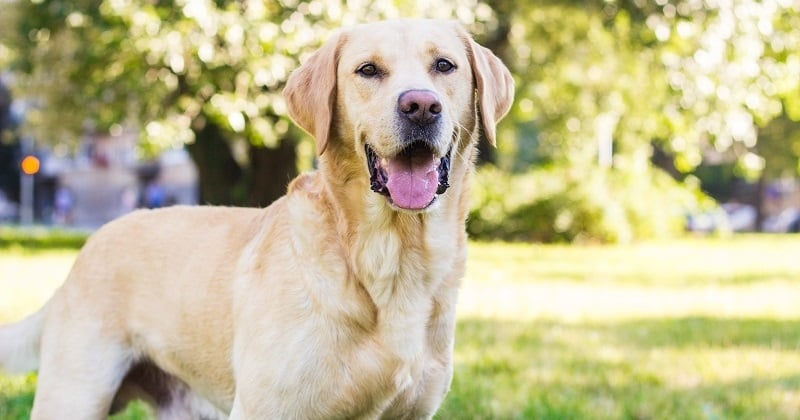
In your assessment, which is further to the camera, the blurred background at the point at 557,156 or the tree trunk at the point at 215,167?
the tree trunk at the point at 215,167

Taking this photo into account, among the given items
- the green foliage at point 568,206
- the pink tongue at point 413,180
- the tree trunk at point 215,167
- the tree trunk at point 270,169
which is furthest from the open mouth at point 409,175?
the green foliage at point 568,206

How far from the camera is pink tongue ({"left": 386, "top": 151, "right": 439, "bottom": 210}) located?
10.6ft

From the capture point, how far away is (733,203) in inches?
2250

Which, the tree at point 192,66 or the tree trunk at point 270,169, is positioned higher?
the tree at point 192,66

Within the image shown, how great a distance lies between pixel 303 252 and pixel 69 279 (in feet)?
4.01

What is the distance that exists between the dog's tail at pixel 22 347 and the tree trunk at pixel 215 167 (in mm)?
12662

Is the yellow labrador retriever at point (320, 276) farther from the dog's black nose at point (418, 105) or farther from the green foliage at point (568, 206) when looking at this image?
the green foliage at point (568, 206)

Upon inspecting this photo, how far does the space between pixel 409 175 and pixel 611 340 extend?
4.46 meters

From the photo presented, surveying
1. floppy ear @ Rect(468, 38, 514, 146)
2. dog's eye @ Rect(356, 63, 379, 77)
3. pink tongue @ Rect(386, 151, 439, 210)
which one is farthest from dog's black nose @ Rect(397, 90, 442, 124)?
floppy ear @ Rect(468, 38, 514, 146)

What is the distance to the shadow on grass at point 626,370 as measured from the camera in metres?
4.96

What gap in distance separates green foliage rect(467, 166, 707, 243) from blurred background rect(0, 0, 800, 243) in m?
0.04

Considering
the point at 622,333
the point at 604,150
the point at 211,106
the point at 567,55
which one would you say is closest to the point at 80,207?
the point at 604,150

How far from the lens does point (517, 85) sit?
1933cm

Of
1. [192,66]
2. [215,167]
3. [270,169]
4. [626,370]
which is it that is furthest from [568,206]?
[626,370]
